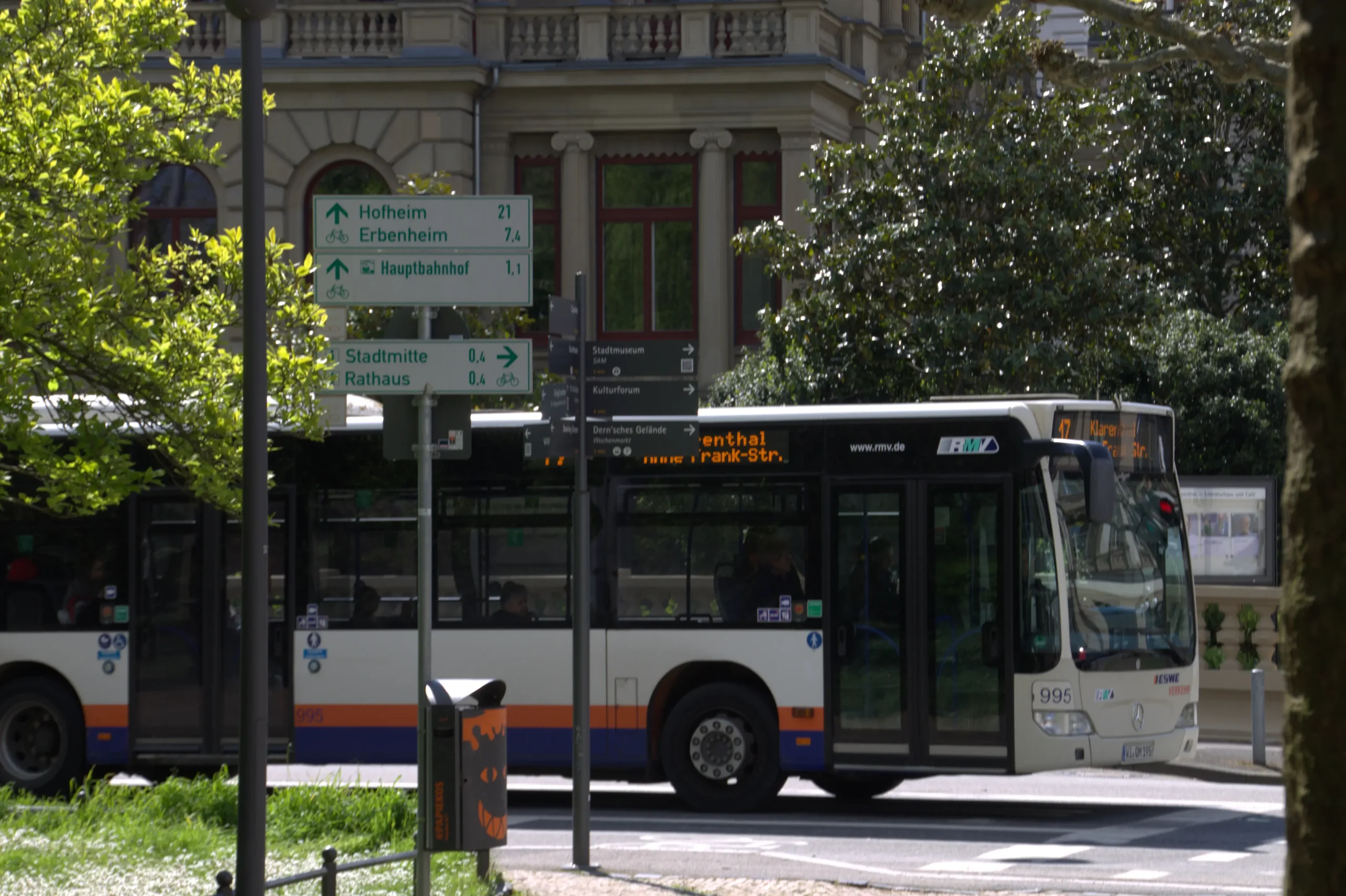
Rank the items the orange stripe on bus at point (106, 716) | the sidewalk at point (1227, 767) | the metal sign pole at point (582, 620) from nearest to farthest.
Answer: the metal sign pole at point (582, 620)
the orange stripe on bus at point (106, 716)
the sidewalk at point (1227, 767)

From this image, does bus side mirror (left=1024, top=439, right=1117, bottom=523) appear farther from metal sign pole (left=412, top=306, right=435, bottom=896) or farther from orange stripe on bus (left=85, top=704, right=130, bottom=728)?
Result: orange stripe on bus (left=85, top=704, right=130, bottom=728)

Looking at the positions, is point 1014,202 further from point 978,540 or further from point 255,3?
point 255,3

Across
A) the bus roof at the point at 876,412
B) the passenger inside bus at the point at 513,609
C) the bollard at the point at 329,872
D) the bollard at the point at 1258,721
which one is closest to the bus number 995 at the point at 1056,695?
the bus roof at the point at 876,412

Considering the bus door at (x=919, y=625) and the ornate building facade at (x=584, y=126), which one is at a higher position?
the ornate building facade at (x=584, y=126)

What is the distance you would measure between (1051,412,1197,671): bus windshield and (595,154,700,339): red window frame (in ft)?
49.9

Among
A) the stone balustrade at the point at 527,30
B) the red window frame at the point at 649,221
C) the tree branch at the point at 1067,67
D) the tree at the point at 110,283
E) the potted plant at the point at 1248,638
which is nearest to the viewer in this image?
the tree at the point at 110,283

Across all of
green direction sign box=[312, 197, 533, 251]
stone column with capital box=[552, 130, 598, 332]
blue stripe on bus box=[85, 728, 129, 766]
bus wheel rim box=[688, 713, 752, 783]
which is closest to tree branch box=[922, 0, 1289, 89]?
green direction sign box=[312, 197, 533, 251]

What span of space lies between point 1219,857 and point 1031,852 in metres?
1.13

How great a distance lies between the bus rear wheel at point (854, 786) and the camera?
48.4ft

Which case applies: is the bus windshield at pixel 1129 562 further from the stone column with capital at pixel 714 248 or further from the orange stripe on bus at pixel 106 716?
the stone column with capital at pixel 714 248

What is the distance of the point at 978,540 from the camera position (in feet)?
43.8

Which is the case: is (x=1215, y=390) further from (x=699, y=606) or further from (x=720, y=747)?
(x=720, y=747)

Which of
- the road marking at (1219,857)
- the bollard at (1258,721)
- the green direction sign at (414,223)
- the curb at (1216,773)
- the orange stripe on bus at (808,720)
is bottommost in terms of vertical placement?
the curb at (1216,773)

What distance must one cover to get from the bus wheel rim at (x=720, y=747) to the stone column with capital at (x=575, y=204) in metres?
15.4
